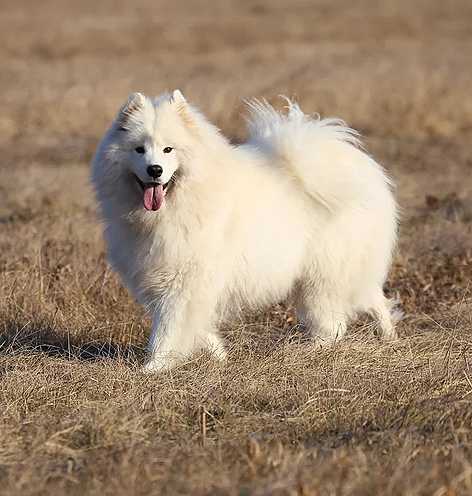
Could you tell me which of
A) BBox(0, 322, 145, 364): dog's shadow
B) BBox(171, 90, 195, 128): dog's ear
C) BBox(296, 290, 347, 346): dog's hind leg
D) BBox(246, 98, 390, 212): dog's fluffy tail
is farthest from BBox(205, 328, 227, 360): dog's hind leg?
BBox(171, 90, 195, 128): dog's ear

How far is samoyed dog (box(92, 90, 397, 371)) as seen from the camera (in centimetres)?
619

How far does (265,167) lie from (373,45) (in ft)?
71.8

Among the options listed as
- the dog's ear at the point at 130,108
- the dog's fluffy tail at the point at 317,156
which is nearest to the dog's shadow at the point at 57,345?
the dog's ear at the point at 130,108

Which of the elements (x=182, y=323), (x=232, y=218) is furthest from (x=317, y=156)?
(x=182, y=323)

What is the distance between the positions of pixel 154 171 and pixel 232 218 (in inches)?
25.7

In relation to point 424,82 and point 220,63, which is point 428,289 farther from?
point 220,63

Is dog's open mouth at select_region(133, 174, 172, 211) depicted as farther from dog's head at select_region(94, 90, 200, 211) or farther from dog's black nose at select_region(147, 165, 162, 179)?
dog's black nose at select_region(147, 165, 162, 179)

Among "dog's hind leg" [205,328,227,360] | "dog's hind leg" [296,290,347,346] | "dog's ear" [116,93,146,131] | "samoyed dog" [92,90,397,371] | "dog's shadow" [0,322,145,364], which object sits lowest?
"dog's shadow" [0,322,145,364]

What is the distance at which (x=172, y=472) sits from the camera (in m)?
4.23

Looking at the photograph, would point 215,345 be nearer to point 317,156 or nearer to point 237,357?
point 237,357

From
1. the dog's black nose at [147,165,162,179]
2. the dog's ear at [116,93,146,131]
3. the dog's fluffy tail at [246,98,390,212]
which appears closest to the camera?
the dog's black nose at [147,165,162,179]

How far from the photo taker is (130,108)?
6.17 m

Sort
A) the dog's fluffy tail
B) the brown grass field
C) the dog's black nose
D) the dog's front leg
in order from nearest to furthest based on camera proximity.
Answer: the brown grass field, the dog's black nose, the dog's front leg, the dog's fluffy tail

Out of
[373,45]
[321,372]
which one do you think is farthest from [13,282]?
[373,45]
